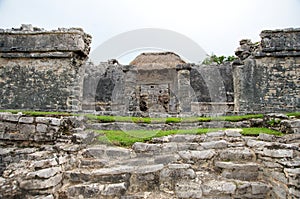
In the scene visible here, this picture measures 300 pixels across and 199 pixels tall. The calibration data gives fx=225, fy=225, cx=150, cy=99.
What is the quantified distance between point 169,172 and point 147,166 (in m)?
0.40

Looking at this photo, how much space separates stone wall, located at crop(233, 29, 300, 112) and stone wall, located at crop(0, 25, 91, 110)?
26.0 feet

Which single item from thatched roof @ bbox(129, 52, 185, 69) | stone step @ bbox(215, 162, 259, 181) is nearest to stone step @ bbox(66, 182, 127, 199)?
stone step @ bbox(215, 162, 259, 181)

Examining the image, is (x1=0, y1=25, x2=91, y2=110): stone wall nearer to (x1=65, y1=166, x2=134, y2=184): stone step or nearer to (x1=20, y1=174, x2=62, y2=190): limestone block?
(x1=65, y1=166, x2=134, y2=184): stone step

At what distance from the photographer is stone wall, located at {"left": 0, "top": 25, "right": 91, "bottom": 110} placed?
9.92 meters

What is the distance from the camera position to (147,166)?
3963 millimetres

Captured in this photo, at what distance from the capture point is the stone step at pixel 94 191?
3.50m

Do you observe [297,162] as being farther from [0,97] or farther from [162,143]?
[0,97]

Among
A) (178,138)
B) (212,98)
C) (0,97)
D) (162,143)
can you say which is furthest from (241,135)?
(0,97)

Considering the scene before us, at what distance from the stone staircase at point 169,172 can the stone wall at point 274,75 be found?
6.72 meters

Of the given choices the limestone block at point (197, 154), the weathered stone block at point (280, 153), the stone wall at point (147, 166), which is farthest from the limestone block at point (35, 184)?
the weathered stone block at point (280, 153)

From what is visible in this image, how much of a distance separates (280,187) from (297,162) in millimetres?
471

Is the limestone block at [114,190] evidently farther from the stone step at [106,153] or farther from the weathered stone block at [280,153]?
the weathered stone block at [280,153]

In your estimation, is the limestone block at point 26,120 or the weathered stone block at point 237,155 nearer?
the weathered stone block at point 237,155

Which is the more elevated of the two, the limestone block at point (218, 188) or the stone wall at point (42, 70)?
the stone wall at point (42, 70)
